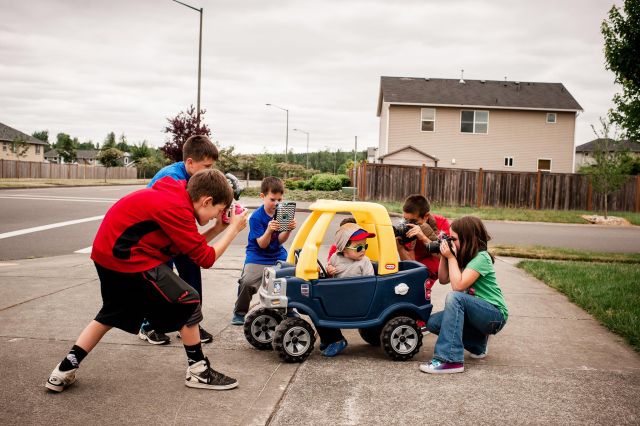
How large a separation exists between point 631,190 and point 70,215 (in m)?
25.7

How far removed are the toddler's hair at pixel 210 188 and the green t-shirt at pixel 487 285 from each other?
198cm

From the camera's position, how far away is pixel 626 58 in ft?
74.4

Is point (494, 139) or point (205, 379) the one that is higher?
point (494, 139)

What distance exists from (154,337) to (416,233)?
241 centimetres

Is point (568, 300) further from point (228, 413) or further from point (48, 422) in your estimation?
point (48, 422)

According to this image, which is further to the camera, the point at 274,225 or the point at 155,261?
the point at 274,225

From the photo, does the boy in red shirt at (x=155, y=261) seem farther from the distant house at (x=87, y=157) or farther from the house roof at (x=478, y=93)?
the distant house at (x=87, y=157)

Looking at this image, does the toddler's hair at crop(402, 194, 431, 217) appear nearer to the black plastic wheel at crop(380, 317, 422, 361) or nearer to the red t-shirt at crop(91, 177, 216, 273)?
the black plastic wheel at crop(380, 317, 422, 361)

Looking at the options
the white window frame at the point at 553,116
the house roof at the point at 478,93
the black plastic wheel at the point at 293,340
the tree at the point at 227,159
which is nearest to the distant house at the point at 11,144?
the tree at the point at 227,159

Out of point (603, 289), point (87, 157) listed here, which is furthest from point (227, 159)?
point (87, 157)

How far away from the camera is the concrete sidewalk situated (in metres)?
3.36

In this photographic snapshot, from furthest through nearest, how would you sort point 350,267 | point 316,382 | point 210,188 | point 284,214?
point 284,214 → point 350,267 → point 316,382 → point 210,188

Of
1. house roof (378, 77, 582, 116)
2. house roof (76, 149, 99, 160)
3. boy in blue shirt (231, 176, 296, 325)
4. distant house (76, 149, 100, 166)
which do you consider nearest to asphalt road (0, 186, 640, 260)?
boy in blue shirt (231, 176, 296, 325)

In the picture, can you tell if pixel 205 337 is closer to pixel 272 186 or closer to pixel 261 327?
pixel 261 327
